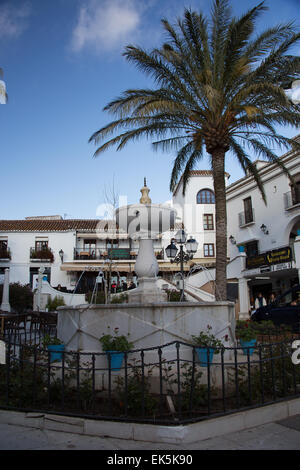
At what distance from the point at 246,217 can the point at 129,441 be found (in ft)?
80.4

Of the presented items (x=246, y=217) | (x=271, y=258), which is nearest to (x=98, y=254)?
(x=246, y=217)

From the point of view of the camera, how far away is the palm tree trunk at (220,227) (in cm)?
1024

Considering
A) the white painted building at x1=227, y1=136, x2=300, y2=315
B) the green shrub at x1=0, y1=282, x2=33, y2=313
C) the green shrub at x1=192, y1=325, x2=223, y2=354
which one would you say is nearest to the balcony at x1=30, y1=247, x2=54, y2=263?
the green shrub at x1=0, y1=282, x2=33, y2=313

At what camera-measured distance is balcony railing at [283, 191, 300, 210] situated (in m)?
21.9

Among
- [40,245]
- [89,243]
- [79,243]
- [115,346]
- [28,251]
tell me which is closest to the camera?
[115,346]

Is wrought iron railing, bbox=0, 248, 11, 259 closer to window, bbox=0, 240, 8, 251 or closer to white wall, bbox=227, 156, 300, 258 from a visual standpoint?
window, bbox=0, 240, 8, 251

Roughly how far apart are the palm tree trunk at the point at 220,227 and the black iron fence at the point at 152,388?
531 cm

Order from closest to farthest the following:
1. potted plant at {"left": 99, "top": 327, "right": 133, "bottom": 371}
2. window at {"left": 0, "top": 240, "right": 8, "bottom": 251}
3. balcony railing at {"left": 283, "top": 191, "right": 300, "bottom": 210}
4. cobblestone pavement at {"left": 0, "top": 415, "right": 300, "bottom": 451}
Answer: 1. cobblestone pavement at {"left": 0, "top": 415, "right": 300, "bottom": 451}
2. potted plant at {"left": 99, "top": 327, "right": 133, "bottom": 371}
3. balcony railing at {"left": 283, "top": 191, "right": 300, "bottom": 210}
4. window at {"left": 0, "top": 240, "right": 8, "bottom": 251}

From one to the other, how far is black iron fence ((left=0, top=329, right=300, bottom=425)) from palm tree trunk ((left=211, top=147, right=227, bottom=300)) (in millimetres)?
5312

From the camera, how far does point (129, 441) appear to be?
11.8ft

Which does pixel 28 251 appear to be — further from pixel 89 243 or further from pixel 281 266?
pixel 281 266

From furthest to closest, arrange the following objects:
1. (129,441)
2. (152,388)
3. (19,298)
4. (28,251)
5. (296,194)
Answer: (28,251)
(19,298)
(296,194)
(152,388)
(129,441)

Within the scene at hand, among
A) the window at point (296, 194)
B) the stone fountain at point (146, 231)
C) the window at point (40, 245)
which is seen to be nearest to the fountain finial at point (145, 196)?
the stone fountain at point (146, 231)

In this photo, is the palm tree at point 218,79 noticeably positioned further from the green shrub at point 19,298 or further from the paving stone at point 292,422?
the green shrub at point 19,298
